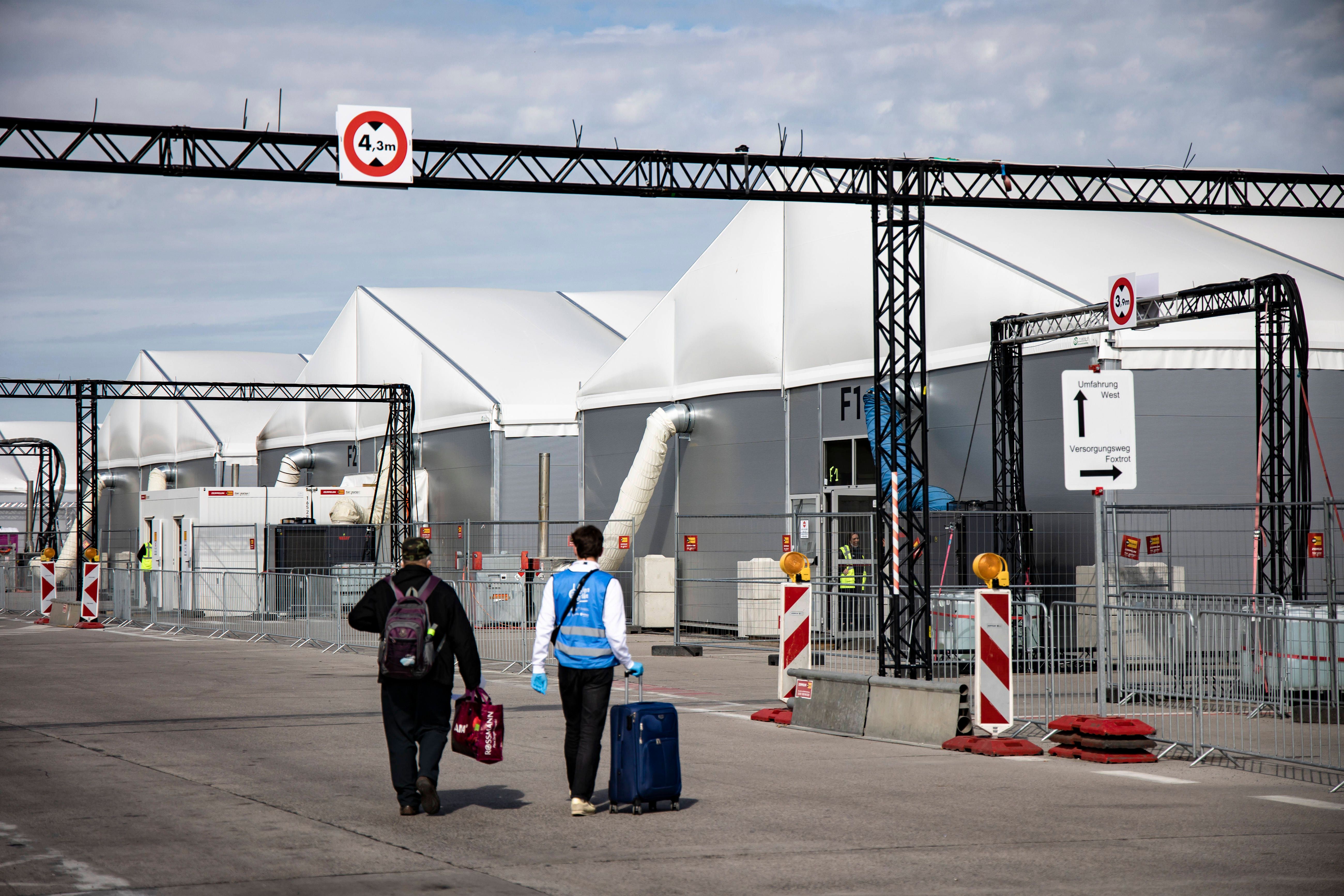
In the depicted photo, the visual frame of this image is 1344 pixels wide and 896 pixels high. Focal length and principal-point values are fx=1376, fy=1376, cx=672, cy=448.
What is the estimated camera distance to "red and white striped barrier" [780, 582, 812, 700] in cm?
1633

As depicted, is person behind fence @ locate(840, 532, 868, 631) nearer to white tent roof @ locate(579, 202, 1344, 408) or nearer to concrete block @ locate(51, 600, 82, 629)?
white tent roof @ locate(579, 202, 1344, 408)

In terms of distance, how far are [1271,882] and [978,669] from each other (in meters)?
5.55

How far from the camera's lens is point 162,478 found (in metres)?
60.7

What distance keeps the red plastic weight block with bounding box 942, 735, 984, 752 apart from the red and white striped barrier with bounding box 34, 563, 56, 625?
2791cm

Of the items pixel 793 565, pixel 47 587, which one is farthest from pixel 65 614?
pixel 793 565

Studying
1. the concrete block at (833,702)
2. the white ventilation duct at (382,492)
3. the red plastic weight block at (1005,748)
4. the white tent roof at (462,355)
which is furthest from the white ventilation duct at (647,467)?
the red plastic weight block at (1005,748)

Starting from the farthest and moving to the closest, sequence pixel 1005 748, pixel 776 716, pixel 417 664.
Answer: pixel 776 716 → pixel 1005 748 → pixel 417 664

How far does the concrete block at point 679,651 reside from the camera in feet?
79.2

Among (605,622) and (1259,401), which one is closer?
(605,622)

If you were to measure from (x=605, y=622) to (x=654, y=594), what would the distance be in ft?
68.7

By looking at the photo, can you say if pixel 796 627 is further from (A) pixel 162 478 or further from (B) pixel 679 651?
(A) pixel 162 478

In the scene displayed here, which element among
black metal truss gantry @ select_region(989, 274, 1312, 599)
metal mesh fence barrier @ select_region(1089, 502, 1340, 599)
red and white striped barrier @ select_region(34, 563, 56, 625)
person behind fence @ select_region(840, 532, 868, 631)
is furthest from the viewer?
red and white striped barrier @ select_region(34, 563, 56, 625)

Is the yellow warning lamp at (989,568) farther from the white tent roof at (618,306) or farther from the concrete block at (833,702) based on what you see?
the white tent roof at (618,306)

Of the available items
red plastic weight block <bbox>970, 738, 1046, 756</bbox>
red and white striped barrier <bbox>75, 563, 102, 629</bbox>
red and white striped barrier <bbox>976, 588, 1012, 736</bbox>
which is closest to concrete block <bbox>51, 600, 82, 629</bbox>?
red and white striped barrier <bbox>75, 563, 102, 629</bbox>
